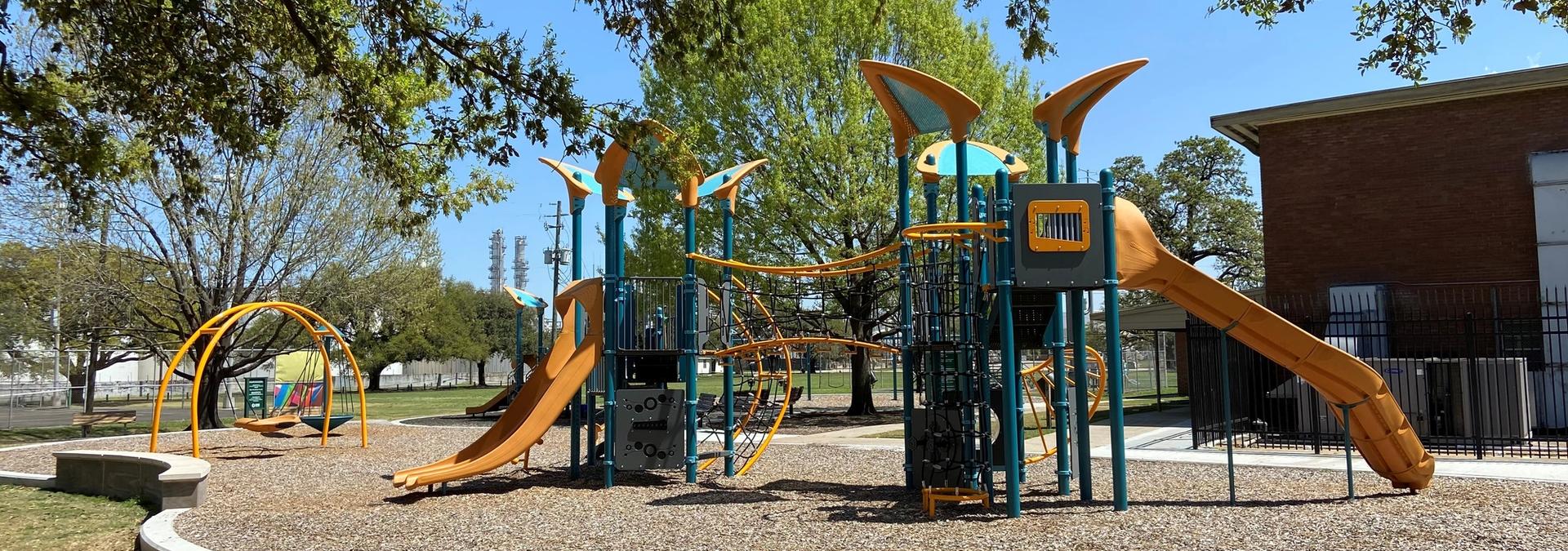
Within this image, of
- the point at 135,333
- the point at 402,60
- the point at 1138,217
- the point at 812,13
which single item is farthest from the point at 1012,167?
the point at 135,333

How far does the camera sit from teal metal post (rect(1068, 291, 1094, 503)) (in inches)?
352

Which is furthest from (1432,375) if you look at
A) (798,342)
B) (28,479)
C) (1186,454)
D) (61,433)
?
(61,433)

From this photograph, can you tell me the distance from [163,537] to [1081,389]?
737cm

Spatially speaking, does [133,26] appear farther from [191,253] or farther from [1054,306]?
[191,253]

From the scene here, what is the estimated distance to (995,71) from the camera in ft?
73.9

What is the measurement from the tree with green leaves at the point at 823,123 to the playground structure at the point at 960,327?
8.28 m

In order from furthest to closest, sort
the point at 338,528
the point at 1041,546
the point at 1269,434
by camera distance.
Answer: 1. the point at 1269,434
2. the point at 338,528
3. the point at 1041,546

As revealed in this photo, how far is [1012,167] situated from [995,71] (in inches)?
467

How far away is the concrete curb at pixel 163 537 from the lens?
7.60 m

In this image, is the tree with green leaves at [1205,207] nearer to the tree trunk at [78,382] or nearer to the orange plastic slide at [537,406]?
the orange plastic slide at [537,406]

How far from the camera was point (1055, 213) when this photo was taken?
879 cm

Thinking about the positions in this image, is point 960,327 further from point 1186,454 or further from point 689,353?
point 1186,454

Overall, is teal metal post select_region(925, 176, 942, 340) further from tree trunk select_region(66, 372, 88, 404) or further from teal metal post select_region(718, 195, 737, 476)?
tree trunk select_region(66, 372, 88, 404)

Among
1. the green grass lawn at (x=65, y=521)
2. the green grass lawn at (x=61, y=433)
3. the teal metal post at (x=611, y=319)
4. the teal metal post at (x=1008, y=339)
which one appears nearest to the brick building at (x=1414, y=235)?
the teal metal post at (x=1008, y=339)
